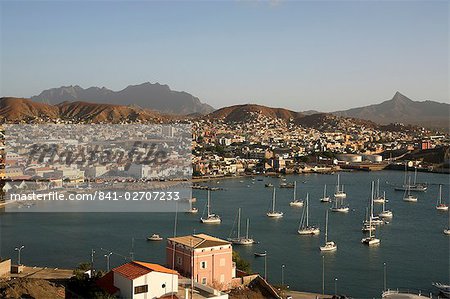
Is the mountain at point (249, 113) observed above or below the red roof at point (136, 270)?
above

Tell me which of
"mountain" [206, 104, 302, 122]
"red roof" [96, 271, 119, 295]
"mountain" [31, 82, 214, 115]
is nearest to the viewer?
"red roof" [96, 271, 119, 295]

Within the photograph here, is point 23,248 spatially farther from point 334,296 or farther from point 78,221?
point 334,296

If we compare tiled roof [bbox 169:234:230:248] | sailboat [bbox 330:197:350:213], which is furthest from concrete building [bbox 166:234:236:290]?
sailboat [bbox 330:197:350:213]

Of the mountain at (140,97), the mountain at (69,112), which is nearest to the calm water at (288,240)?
the mountain at (69,112)

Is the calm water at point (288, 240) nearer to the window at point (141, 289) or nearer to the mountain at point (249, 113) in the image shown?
the window at point (141, 289)

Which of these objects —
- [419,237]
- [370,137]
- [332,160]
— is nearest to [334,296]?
[419,237]

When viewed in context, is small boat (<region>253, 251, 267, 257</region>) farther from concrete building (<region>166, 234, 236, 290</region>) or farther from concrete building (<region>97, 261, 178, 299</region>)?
concrete building (<region>97, 261, 178, 299</region>)
